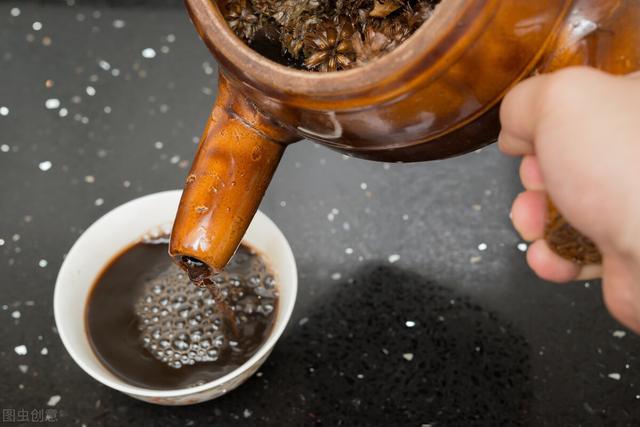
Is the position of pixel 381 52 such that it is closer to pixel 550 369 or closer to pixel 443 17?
pixel 443 17

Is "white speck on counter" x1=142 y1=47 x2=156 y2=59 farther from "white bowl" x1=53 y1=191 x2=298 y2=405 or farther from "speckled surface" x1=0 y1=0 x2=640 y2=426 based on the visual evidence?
"white bowl" x1=53 y1=191 x2=298 y2=405

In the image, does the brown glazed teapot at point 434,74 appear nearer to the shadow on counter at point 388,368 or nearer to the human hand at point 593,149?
the human hand at point 593,149

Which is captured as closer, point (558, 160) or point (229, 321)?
point (558, 160)

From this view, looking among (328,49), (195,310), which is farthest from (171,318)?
(328,49)

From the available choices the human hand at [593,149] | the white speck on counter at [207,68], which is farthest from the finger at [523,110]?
the white speck on counter at [207,68]

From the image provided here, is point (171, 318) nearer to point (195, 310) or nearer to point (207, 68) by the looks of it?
point (195, 310)

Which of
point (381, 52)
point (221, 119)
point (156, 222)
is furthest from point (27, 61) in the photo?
point (381, 52)

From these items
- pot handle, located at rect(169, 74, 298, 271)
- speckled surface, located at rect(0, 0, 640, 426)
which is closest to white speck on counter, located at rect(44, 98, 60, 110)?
speckled surface, located at rect(0, 0, 640, 426)
